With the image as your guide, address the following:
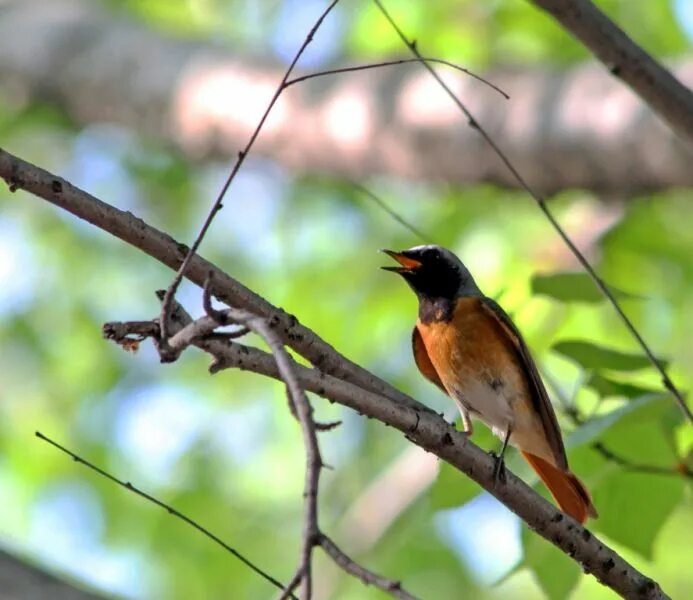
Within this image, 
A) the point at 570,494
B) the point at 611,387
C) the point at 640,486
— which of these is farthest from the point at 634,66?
the point at 570,494

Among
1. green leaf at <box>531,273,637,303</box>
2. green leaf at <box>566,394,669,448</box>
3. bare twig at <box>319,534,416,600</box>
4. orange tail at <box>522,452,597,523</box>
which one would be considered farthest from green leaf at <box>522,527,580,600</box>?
bare twig at <box>319,534,416,600</box>

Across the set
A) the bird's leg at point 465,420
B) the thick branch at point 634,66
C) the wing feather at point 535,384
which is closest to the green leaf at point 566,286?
the wing feather at point 535,384

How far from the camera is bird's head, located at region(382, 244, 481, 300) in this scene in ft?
14.5

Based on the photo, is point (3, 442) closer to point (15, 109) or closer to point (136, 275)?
point (136, 275)

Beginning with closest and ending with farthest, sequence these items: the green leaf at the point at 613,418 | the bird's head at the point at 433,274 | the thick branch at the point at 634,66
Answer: the green leaf at the point at 613,418
the thick branch at the point at 634,66
the bird's head at the point at 433,274

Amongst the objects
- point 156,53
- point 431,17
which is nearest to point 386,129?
point 156,53

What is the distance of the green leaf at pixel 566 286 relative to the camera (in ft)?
11.3

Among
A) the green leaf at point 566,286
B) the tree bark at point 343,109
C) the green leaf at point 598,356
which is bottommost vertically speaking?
the green leaf at point 598,356

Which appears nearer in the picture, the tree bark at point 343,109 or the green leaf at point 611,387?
the green leaf at point 611,387

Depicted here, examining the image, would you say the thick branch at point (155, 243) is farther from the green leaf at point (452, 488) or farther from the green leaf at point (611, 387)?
the green leaf at point (611, 387)

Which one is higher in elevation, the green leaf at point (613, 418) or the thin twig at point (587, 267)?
the thin twig at point (587, 267)

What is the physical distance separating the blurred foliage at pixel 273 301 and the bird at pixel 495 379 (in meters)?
1.91

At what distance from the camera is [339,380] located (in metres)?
2.17

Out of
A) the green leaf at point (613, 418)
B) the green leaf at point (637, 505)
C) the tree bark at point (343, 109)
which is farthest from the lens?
the tree bark at point (343, 109)
